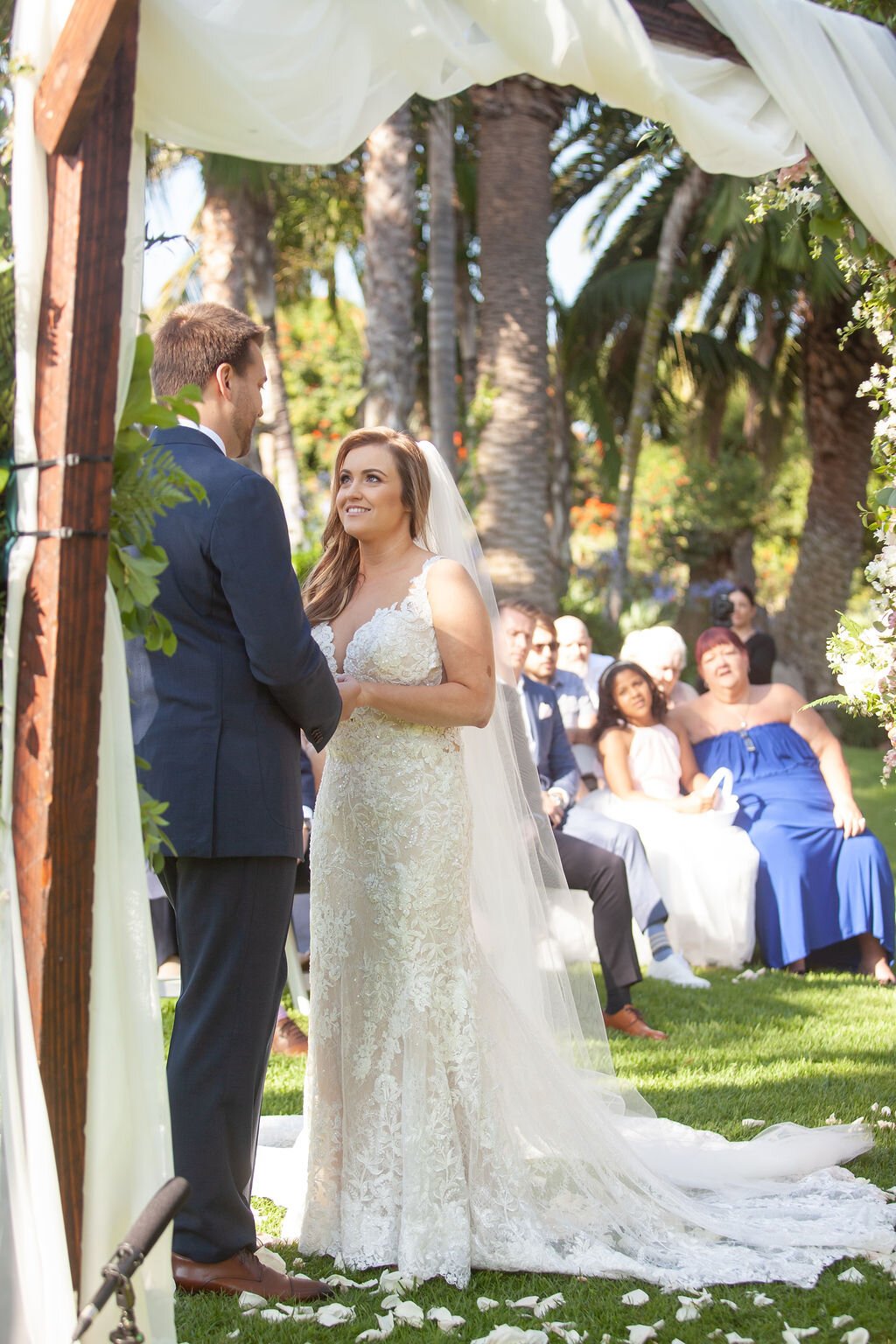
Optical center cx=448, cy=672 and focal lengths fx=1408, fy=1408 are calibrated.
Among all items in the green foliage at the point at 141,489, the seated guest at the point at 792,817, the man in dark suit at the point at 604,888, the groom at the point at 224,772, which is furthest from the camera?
the seated guest at the point at 792,817

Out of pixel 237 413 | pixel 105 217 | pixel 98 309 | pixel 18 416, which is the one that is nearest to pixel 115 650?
pixel 18 416

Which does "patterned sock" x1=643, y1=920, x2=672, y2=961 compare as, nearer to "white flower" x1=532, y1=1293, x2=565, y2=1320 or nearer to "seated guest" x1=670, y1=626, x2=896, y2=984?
"seated guest" x1=670, y1=626, x2=896, y2=984

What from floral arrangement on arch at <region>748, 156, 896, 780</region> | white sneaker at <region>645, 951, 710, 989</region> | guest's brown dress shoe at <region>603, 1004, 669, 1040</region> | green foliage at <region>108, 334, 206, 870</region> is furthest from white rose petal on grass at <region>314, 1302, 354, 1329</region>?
white sneaker at <region>645, 951, 710, 989</region>

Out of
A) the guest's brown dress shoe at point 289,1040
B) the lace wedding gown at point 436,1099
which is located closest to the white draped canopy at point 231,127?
the lace wedding gown at point 436,1099

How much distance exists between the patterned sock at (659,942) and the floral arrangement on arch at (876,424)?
3042 millimetres

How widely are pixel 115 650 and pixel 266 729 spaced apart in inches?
29.8

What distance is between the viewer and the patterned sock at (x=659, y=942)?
754 centimetres

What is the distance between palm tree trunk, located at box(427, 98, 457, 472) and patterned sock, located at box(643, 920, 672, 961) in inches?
204

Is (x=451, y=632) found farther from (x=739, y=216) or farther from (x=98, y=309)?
(x=739, y=216)

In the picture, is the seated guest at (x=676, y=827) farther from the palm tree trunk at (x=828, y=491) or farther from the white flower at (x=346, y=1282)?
the palm tree trunk at (x=828, y=491)

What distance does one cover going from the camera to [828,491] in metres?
17.4

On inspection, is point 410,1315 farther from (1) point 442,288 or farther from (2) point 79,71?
(1) point 442,288

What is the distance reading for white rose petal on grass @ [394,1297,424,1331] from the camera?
3461mm

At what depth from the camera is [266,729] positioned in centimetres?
351
